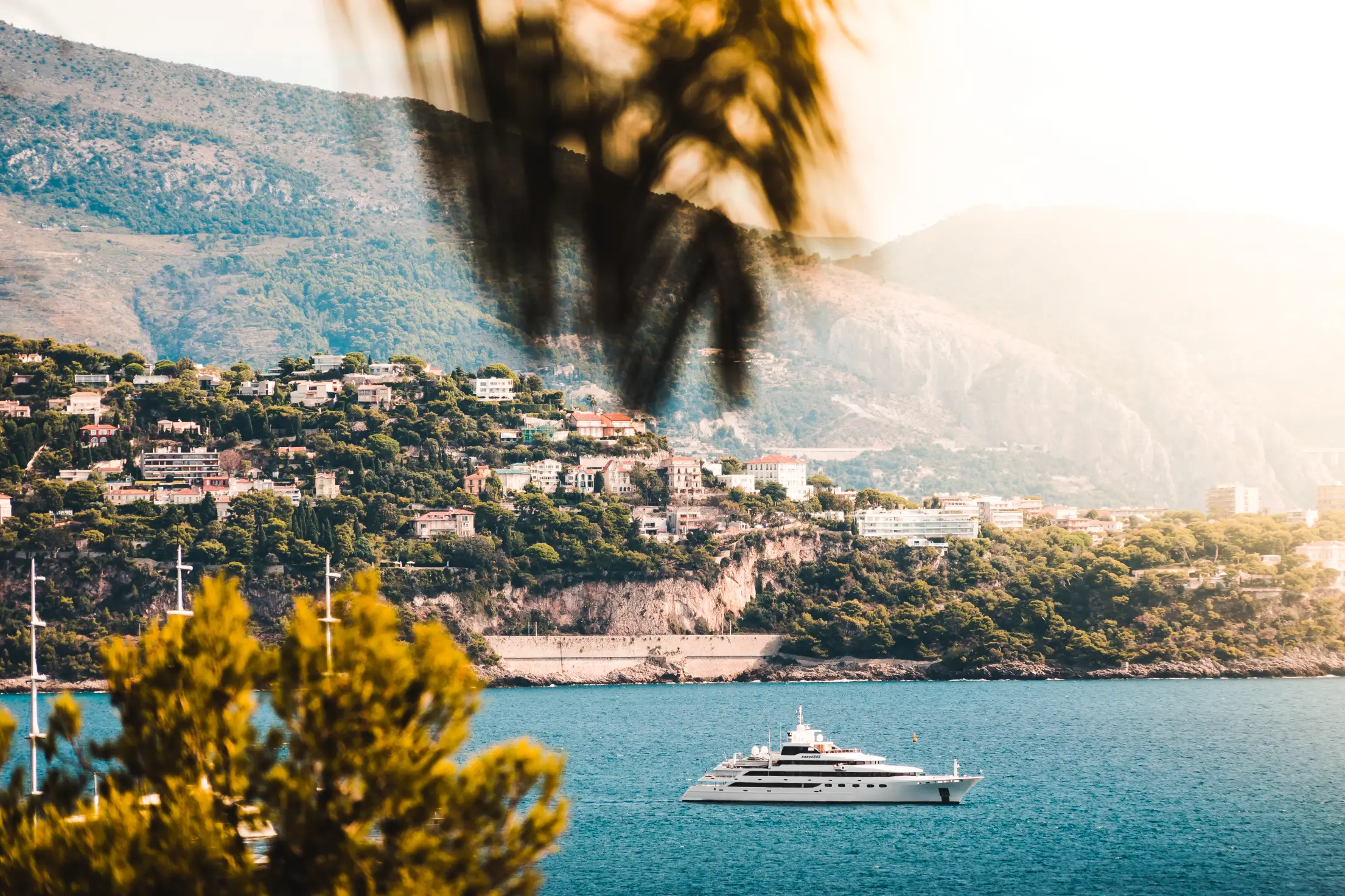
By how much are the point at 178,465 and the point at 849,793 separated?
8750 centimetres

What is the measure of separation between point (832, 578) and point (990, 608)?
1045cm

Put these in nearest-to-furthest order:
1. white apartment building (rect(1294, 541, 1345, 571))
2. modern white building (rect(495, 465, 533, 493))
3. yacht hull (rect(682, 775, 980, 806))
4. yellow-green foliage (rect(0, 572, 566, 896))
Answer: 1. yellow-green foliage (rect(0, 572, 566, 896))
2. yacht hull (rect(682, 775, 980, 806))
3. white apartment building (rect(1294, 541, 1345, 571))
4. modern white building (rect(495, 465, 533, 493))

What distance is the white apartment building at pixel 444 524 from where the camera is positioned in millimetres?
126812

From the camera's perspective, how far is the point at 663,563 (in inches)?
4820

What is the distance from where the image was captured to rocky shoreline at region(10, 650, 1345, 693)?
11512 centimetres

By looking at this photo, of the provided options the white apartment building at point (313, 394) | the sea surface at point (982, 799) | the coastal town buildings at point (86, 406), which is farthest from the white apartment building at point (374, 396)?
the sea surface at point (982, 799)

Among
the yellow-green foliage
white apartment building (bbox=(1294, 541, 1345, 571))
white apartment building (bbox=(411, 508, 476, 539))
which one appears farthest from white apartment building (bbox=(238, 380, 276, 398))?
the yellow-green foliage

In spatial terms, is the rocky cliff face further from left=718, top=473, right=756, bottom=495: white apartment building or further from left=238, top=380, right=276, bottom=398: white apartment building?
left=238, top=380, right=276, bottom=398: white apartment building

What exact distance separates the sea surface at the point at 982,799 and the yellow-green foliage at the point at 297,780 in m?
25.8

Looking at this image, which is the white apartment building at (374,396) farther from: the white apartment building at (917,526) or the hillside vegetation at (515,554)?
the white apartment building at (917,526)

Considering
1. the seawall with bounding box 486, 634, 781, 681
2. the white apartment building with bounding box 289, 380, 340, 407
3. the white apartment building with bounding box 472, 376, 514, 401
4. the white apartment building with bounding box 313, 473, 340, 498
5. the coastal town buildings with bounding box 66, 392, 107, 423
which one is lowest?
the seawall with bounding box 486, 634, 781, 681

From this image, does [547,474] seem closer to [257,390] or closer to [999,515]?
[257,390]

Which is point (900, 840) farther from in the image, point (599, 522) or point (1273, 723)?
point (599, 522)

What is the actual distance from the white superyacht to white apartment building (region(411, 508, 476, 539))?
70697mm
